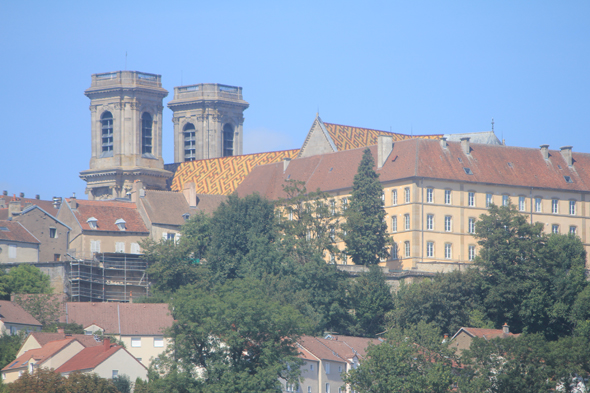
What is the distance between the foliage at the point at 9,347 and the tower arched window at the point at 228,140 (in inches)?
2545

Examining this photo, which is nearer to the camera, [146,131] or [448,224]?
[448,224]

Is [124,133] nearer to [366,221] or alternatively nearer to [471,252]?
[471,252]

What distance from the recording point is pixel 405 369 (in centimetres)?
8125

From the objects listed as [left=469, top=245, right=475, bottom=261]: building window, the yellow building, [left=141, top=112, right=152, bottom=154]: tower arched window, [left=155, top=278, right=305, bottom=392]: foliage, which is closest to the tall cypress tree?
the yellow building

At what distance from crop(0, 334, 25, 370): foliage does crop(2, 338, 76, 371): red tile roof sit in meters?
0.72

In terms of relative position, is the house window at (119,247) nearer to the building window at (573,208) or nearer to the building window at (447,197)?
the building window at (447,197)

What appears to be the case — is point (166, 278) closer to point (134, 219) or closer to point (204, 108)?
point (134, 219)

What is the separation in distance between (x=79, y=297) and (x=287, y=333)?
25503 millimetres

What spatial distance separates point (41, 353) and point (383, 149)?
3921 centimetres

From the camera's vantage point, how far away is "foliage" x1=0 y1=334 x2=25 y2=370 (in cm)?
8750

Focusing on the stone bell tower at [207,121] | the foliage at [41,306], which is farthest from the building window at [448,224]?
the stone bell tower at [207,121]

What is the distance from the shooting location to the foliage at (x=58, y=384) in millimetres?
76625

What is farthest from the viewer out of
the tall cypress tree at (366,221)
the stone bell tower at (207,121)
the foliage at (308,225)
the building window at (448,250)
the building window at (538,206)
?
the stone bell tower at (207,121)

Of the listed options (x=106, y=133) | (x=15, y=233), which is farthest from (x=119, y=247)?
(x=106, y=133)
